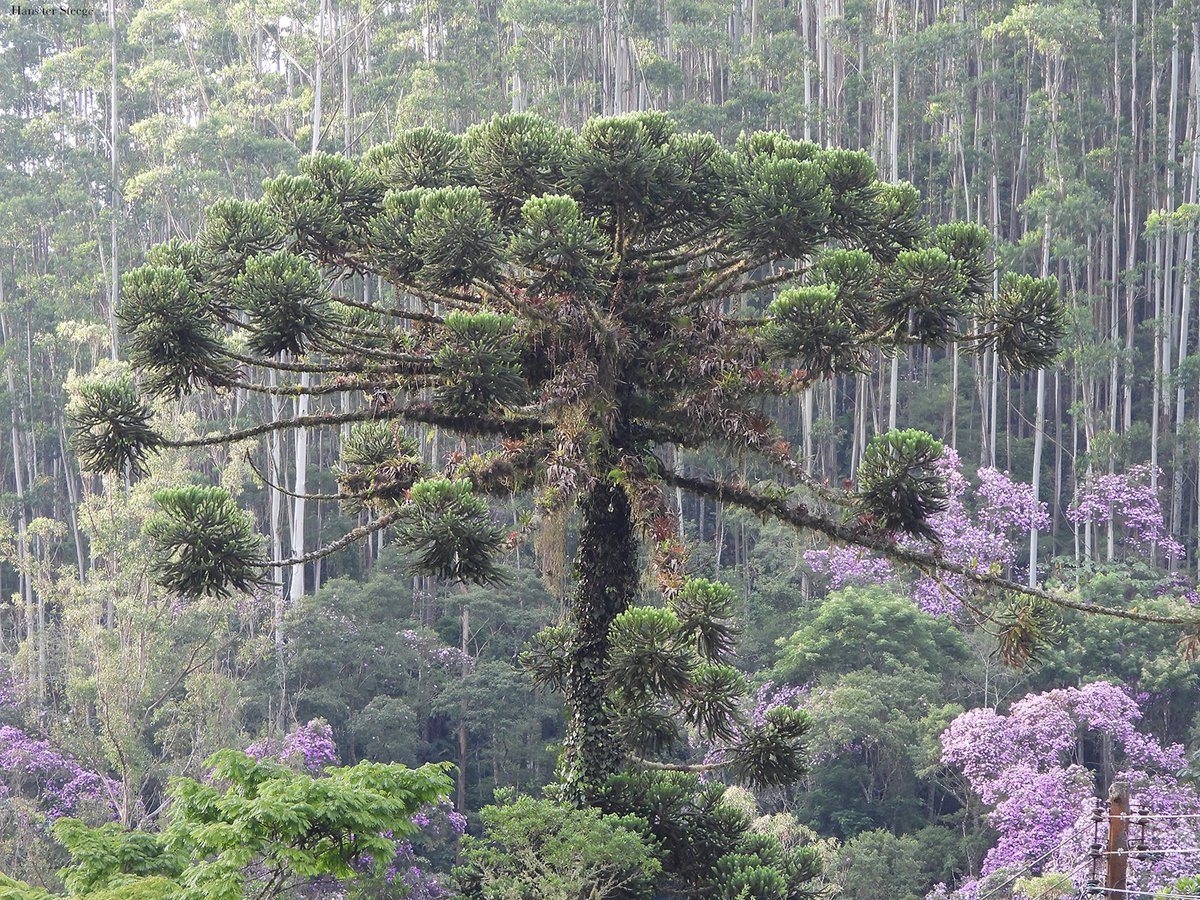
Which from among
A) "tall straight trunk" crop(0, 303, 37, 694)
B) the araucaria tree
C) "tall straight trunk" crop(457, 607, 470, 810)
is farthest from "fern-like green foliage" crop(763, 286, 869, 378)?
"tall straight trunk" crop(0, 303, 37, 694)

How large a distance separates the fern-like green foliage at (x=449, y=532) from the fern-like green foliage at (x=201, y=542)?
3.30 feet

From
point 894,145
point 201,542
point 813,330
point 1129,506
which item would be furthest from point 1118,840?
point 894,145

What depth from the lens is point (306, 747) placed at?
74.3ft

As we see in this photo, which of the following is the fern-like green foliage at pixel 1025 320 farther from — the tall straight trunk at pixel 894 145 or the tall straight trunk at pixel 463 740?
the tall straight trunk at pixel 894 145

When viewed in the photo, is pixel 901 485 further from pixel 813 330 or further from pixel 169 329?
pixel 169 329

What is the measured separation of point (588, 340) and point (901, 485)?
183 centimetres

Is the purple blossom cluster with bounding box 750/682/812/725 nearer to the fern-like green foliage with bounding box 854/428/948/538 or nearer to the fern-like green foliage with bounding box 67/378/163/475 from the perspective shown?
the fern-like green foliage with bounding box 854/428/948/538

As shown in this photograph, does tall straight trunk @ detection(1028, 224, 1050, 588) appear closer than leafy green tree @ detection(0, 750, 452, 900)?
No

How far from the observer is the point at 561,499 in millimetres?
8352

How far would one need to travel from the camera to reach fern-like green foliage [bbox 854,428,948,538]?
8.56 meters

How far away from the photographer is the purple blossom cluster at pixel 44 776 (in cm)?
2330

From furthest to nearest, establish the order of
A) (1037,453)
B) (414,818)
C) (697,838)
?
(1037,453)
(414,818)
(697,838)

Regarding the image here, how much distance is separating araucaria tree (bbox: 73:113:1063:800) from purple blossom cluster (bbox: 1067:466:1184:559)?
60.4ft

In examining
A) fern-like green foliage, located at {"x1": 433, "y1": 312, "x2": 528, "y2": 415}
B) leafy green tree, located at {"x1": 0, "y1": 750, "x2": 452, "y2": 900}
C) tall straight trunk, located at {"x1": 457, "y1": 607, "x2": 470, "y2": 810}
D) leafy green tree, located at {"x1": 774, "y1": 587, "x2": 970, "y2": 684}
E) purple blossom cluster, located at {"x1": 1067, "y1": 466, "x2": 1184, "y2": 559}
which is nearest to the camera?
leafy green tree, located at {"x1": 0, "y1": 750, "x2": 452, "y2": 900}
